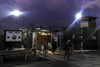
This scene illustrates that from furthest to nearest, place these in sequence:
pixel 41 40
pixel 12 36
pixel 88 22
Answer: pixel 88 22, pixel 12 36, pixel 41 40

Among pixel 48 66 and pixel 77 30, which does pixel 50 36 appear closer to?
pixel 77 30

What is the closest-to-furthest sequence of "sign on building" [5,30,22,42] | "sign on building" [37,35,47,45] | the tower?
1. "sign on building" [37,35,47,45]
2. "sign on building" [5,30,22,42]
3. the tower

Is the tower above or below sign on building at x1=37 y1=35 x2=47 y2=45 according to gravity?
above

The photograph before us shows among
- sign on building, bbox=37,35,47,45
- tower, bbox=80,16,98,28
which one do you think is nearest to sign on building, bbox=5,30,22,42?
sign on building, bbox=37,35,47,45

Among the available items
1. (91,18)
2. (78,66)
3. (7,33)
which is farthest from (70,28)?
(91,18)

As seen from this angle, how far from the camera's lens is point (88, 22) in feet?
99.6

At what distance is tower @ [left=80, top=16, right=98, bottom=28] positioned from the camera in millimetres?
30359

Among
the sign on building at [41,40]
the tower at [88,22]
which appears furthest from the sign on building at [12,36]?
the tower at [88,22]

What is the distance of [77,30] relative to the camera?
20422 millimetres

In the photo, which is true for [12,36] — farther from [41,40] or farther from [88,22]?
[88,22]

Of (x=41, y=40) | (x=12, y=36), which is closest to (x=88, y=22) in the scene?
(x=41, y=40)

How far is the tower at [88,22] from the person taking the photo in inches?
1195

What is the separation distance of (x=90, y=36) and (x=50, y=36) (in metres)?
7.78

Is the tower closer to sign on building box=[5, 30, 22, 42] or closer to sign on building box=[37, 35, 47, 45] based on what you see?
sign on building box=[37, 35, 47, 45]
